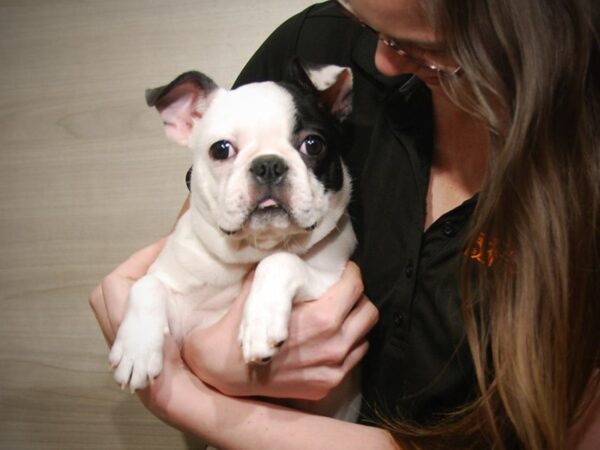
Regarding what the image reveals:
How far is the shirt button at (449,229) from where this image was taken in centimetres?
104

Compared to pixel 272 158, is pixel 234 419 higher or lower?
lower

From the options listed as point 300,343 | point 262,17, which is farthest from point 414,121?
point 262,17

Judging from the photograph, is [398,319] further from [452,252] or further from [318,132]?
[318,132]

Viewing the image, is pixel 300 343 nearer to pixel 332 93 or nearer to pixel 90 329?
pixel 332 93

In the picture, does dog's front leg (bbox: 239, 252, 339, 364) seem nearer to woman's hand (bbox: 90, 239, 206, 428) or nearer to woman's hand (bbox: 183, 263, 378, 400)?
woman's hand (bbox: 183, 263, 378, 400)

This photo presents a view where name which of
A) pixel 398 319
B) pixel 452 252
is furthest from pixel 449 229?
pixel 398 319

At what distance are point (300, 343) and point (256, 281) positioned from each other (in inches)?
5.7

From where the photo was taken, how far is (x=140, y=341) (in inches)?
41.0

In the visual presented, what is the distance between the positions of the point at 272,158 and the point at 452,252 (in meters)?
0.38

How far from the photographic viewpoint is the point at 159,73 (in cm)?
172

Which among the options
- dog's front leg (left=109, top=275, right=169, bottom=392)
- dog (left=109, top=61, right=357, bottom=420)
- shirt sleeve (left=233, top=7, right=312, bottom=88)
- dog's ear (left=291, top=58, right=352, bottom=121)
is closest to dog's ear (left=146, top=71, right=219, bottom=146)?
dog (left=109, top=61, right=357, bottom=420)

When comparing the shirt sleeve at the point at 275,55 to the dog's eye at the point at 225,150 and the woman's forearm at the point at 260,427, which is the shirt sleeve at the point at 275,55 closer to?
the dog's eye at the point at 225,150

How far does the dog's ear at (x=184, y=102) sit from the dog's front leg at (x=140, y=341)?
44 centimetres

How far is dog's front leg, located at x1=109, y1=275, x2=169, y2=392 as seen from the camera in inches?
40.1
